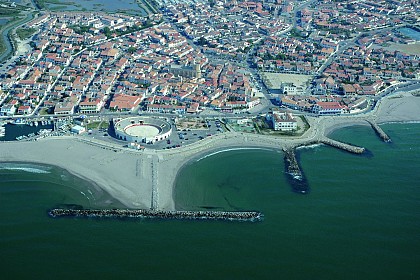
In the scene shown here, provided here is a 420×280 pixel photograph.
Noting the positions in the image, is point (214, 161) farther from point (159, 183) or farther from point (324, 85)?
point (324, 85)

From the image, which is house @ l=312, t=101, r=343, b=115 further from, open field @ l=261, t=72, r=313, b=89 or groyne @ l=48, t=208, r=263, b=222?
groyne @ l=48, t=208, r=263, b=222

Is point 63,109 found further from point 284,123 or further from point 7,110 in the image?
point 284,123

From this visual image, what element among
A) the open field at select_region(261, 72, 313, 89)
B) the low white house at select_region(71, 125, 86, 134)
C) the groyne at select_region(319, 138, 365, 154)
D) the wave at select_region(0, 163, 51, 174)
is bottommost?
the wave at select_region(0, 163, 51, 174)

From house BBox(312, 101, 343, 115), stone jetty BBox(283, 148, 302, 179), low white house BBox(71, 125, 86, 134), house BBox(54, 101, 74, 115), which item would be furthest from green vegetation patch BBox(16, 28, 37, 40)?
stone jetty BBox(283, 148, 302, 179)

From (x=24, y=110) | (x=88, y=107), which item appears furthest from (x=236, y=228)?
(x=24, y=110)

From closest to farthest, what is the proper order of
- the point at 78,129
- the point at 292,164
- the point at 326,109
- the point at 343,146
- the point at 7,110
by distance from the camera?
the point at 292,164 → the point at 78,129 → the point at 343,146 → the point at 7,110 → the point at 326,109

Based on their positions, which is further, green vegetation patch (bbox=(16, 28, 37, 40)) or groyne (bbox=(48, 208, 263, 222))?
green vegetation patch (bbox=(16, 28, 37, 40))

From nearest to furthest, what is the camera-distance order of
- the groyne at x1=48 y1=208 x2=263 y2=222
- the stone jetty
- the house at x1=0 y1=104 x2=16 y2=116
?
1. the groyne at x1=48 y1=208 x2=263 y2=222
2. the stone jetty
3. the house at x1=0 y1=104 x2=16 y2=116
